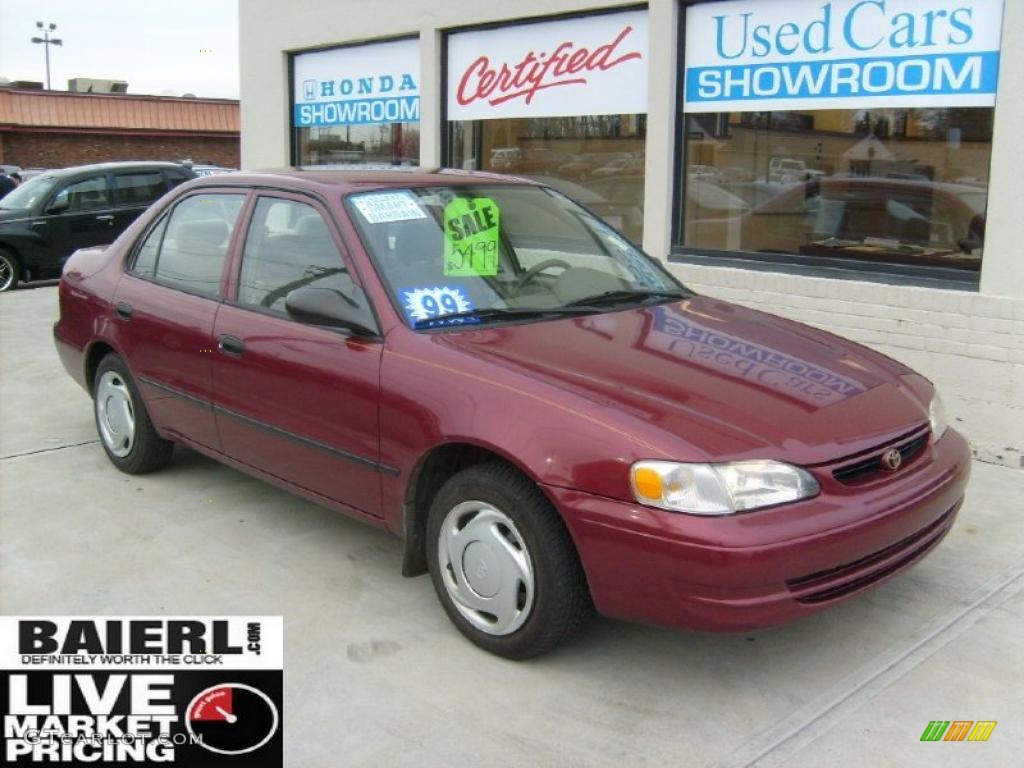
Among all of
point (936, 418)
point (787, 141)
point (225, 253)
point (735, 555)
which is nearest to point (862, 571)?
point (735, 555)

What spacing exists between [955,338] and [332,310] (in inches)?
146

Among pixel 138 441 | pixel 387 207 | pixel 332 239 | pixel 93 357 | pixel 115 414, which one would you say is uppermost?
pixel 387 207

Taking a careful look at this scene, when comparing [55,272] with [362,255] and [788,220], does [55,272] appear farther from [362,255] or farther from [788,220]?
[362,255]

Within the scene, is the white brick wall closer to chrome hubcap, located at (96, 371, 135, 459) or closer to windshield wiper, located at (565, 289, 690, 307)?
windshield wiper, located at (565, 289, 690, 307)

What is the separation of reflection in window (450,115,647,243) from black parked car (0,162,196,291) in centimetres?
666

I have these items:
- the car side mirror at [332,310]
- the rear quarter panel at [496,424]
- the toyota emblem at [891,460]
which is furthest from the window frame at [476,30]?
the toyota emblem at [891,460]

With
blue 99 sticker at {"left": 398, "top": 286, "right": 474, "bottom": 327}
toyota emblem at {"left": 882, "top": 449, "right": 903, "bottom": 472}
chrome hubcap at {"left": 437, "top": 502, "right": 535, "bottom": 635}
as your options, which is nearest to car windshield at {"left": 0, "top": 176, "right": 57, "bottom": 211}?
blue 99 sticker at {"left": 398, "top": 286, "right": 474, "bottom": 327}

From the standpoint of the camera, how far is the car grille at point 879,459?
3336mm

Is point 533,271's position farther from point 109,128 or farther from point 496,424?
point 109,128

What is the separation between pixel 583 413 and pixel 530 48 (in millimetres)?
5824

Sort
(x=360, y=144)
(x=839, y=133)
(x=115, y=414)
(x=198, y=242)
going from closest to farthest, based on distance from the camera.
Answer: (x=198, y=242) < (x=115, y=414) < (x=839, y=133) < (x=360, y=144)

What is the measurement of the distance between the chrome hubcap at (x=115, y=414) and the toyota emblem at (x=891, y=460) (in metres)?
3.64

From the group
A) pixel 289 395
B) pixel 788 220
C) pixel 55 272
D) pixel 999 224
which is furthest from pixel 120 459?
pixel 55 272

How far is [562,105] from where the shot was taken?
8.40 metres
